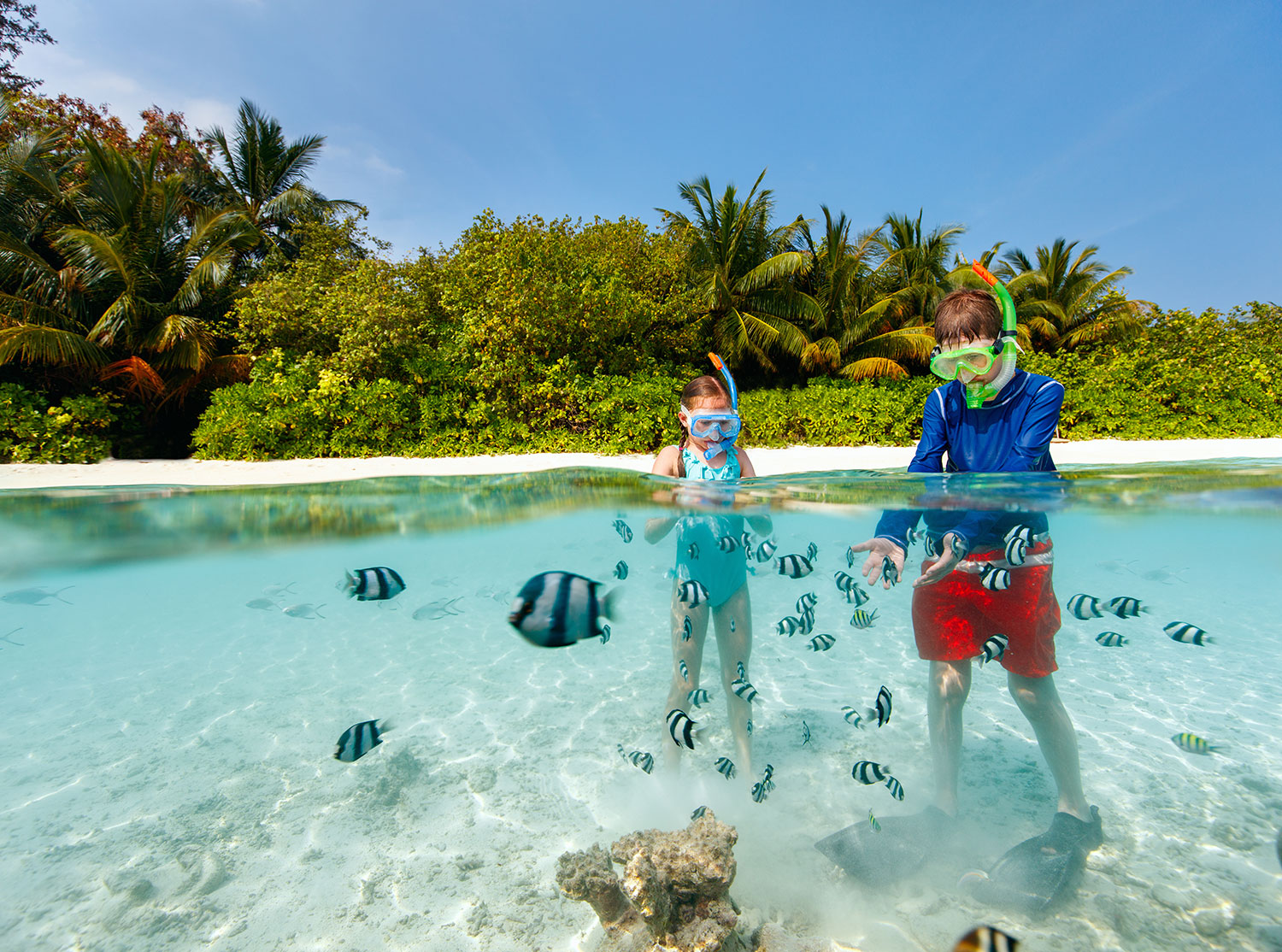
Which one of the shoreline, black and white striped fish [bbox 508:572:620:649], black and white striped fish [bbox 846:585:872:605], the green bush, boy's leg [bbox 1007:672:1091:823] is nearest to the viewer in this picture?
black and white striped fish [bbox 508:572:620:649]

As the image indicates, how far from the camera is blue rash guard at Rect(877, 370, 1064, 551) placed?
121 inches

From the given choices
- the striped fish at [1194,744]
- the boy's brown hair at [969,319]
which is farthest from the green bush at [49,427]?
the striped fish at [1194,744]

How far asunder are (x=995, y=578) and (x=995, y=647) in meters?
0.42

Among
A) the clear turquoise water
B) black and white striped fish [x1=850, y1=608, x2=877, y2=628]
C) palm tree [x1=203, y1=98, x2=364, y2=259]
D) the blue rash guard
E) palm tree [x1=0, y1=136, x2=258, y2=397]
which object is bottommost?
the clear turquoise water

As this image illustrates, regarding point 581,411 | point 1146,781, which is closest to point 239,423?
point 581,411

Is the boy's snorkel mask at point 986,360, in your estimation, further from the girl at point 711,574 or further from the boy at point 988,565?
the girl at point 711,574

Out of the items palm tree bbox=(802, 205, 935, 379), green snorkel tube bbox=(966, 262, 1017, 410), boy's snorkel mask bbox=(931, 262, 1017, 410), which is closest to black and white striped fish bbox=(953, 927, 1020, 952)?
boy's snorkel mask bbox=(931, 262, 1017, 410)

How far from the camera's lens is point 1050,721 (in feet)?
10.8

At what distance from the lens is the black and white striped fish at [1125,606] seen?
382 cm

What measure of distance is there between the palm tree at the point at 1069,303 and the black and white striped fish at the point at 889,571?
92.0 ft

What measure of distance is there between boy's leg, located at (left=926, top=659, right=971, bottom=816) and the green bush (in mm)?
18387

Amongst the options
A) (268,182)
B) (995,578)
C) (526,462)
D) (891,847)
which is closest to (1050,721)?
(995,578)

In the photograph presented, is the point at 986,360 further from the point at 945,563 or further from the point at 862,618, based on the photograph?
the point at 862,618

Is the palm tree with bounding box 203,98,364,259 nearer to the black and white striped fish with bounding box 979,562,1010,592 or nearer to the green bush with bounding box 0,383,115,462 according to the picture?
the green bush with bounding box 0,383,115,462
